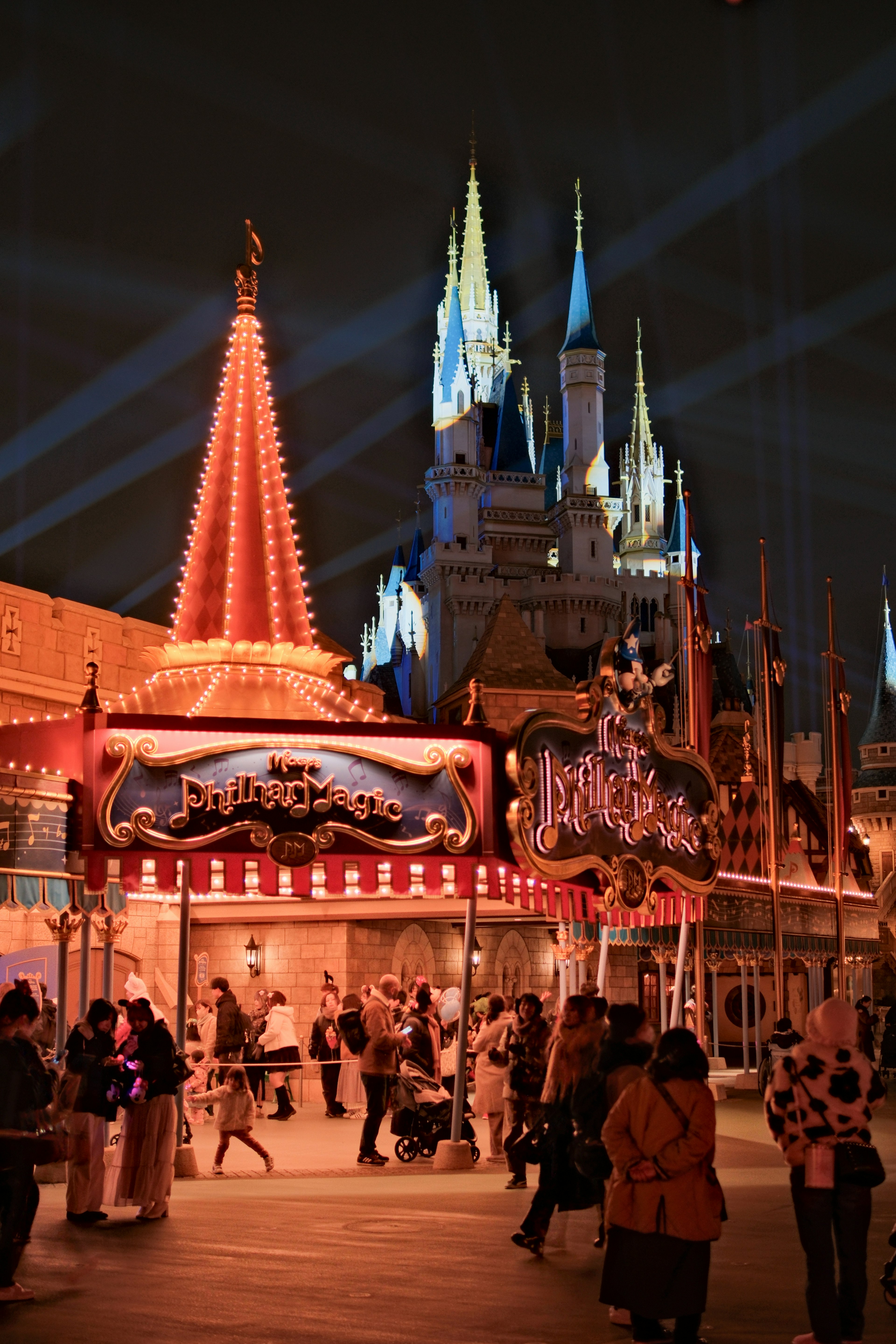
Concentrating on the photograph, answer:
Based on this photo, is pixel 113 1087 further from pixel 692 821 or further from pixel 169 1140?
pixel 692 821

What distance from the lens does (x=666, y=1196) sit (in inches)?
254

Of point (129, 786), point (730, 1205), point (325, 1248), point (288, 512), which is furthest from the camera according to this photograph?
point (288, 512)

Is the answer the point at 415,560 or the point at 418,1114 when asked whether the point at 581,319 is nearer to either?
the point at 415,560

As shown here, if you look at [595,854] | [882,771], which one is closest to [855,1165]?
[595,854]

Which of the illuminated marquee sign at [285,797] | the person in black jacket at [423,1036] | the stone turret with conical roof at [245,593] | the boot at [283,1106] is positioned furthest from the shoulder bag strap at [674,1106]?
the boot at [283,1106]

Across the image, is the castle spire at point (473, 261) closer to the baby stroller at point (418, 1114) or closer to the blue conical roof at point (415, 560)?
the blue conical roof at point (415, 560)

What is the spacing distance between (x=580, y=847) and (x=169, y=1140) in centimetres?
524

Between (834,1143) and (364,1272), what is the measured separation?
2.95 m

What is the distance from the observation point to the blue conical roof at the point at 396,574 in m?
118

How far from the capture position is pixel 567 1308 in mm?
7594

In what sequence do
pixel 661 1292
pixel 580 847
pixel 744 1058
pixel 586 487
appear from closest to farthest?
pixel 661 1292
pixel 580 847
pixel 744 1058
pixel 586 487

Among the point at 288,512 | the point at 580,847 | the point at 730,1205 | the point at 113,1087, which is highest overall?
the point at 288,512

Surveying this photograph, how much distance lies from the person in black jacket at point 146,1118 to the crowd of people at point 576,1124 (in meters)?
0.01

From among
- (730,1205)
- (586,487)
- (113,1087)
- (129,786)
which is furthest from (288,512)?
(586,487)
